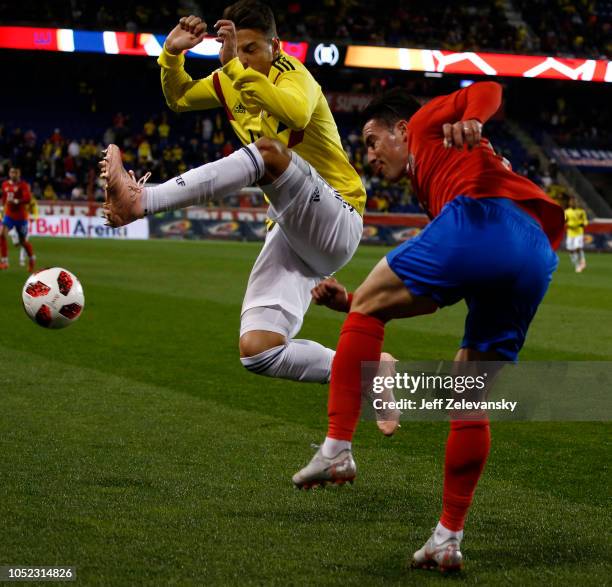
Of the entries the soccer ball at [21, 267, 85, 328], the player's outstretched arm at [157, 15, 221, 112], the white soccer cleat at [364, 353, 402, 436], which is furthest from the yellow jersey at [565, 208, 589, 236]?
the white soccer cleat at [364, 353, 402, 436]

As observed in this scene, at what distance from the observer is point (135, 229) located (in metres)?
31.2

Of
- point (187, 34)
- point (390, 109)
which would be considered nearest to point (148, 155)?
point (187, 34)

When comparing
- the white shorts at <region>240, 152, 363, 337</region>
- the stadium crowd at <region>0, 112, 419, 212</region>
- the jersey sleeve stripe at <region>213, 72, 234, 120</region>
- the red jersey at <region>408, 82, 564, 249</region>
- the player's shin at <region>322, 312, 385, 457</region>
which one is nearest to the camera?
the red jersey at <region>408, 82, 564, 249</region>

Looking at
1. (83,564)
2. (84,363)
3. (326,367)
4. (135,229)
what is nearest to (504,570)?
(83,564)

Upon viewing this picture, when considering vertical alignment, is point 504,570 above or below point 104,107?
below

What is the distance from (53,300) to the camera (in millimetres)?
6602

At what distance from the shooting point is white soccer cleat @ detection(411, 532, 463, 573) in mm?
3488

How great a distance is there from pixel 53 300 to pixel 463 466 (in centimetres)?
376

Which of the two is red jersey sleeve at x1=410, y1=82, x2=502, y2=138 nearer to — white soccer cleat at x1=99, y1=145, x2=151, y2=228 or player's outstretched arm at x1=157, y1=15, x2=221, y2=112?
white soccer cleat at x1=99, y1=145, x2=151, y2=228

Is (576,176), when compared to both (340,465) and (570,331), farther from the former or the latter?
(340,465)

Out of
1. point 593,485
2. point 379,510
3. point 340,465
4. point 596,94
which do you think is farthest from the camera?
point 596,94

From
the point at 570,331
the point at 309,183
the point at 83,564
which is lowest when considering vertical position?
the point at 570,331

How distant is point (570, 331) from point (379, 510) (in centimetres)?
811

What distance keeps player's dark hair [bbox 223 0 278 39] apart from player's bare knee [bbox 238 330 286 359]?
4.71 feet
